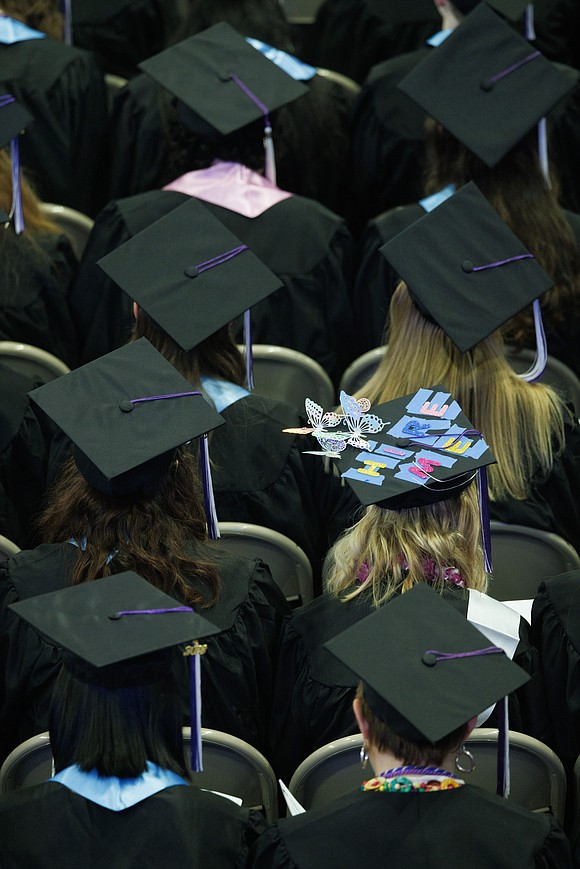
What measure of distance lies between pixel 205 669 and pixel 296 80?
2620 mm

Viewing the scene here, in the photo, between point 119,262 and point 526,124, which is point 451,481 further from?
point 526,124

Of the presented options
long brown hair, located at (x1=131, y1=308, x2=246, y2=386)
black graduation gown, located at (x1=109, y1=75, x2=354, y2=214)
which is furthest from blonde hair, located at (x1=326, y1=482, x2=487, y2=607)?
black graduation gown, located at (x1=109, y1=75, x2=354, y2=214)

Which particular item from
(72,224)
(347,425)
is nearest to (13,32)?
(72,224)

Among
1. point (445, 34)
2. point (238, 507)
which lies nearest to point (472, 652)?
point (238, 507)

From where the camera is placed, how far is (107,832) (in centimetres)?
238

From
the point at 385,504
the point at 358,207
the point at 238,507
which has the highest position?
the point at 385,504

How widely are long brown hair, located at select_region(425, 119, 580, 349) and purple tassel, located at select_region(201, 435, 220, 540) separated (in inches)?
62.4

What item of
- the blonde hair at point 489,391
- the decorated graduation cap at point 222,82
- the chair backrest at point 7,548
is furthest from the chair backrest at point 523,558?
the decorated graduation cap at point 222,82

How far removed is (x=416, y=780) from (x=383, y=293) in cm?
271

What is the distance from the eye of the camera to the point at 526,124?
4543 mm

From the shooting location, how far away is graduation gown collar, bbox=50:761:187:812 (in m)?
2.37

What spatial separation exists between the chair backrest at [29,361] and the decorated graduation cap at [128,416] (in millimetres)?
688

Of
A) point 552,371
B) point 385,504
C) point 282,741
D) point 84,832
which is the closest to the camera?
point 84,832

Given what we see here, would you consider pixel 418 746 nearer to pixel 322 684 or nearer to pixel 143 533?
pixel 322 684
